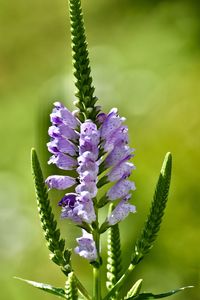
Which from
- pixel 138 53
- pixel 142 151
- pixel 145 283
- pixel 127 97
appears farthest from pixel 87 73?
pixel 138 53

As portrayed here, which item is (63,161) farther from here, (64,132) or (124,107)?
(124,107)

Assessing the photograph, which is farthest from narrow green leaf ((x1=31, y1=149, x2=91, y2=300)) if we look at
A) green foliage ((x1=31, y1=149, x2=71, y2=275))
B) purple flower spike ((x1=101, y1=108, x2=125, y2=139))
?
purple flower spike ((x1=101, y1=108, x2=125, y2=139))

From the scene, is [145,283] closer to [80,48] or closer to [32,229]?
[32,229]

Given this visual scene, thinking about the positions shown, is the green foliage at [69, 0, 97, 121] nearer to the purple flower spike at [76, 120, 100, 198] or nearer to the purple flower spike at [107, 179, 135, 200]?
the purple flower spike at [76, 120, 100, 198]

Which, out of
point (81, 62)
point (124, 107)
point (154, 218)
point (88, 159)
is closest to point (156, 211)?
point (154, 218)

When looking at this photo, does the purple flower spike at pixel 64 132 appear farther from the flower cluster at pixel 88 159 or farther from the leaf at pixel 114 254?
the leaf at pixel 114 254

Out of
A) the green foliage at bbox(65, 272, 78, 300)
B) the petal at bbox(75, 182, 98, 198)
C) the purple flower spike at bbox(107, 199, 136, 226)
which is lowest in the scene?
the green foliage at bbox(65, 272, 78, 300)
